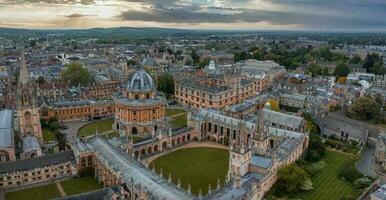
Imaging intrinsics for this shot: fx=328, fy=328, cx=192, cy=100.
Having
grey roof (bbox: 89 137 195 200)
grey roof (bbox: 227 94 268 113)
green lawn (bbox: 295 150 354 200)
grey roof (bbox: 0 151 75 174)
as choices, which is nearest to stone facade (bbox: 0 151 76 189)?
grey roof (bbox: 0 151 75 174)

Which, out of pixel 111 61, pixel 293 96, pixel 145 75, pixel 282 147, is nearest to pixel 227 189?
pixel 282 147

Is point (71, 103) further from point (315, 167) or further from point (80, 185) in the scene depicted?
point (315, 167)

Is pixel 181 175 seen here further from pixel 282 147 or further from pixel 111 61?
pixel 111 61

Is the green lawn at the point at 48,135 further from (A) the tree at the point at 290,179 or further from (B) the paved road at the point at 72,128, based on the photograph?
(A) the tree at the point at 290,179

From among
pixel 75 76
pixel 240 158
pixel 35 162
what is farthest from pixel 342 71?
pixel 35 162

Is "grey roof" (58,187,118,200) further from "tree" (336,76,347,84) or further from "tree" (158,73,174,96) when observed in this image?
"tree" (336,76,347,84)
